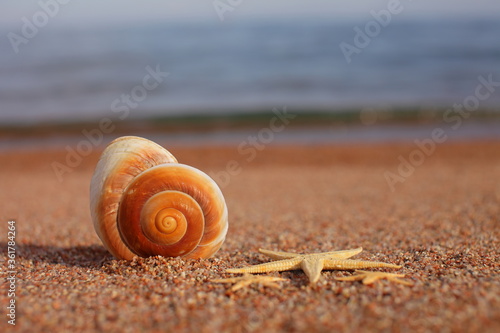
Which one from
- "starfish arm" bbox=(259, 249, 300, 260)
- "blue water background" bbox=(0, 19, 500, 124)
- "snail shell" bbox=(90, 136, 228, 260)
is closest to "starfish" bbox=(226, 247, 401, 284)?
"starfish arm" bbox=(259, 249, 300, 260)

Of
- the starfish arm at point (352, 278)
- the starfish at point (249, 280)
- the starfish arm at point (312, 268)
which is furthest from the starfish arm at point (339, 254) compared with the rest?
the starfish at point (249, 280)

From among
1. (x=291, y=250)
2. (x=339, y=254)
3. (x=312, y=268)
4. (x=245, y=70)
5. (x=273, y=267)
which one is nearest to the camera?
(x=312, y=268)

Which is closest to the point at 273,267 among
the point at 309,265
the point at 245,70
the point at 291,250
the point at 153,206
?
the point at 309,265

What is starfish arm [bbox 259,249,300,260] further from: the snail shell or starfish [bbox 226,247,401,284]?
the snail shell

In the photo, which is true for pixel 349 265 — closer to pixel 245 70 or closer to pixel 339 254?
pixel 339 254

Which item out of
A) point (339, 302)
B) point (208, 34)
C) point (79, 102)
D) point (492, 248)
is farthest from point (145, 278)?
point (208, 34)
